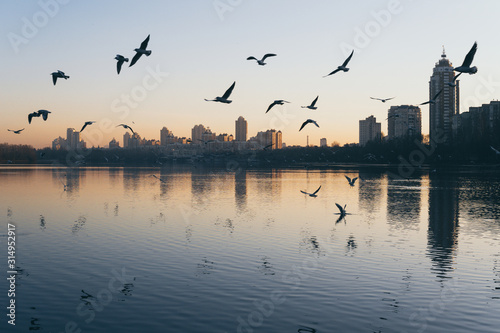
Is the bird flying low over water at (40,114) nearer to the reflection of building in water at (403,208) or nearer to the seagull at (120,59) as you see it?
the seagull at (120,59)

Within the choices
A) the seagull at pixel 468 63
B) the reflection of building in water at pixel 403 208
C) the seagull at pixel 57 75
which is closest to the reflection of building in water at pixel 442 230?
the reflection of building in water at pixel 403 208

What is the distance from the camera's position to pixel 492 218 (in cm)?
3959

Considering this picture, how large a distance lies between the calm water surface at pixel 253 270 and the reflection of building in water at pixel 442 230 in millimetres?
129

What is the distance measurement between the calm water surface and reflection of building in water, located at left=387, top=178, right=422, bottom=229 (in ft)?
1.21

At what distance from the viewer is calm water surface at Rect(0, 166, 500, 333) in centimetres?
1603

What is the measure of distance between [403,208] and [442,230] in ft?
40.3

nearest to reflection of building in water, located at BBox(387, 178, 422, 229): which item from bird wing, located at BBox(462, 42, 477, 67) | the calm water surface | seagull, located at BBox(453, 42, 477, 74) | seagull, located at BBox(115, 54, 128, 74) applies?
the calm water surface

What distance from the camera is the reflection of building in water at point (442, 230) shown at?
958 inches

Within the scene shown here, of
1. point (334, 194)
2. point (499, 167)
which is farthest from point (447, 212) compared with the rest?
point (499, 167)

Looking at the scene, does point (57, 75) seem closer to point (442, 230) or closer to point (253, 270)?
point (253, 270)

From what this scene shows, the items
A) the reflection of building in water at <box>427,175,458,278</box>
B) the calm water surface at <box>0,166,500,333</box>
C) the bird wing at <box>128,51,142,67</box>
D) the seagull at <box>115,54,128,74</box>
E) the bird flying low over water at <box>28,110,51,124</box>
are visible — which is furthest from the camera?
the reflection of building in water at <box>427,175,458,278</box>

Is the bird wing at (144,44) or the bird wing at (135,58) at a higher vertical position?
the bird wing at (144,44)

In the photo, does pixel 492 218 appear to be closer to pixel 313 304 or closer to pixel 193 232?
pixel 193 232

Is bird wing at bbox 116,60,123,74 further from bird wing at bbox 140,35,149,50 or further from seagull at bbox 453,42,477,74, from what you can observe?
seagull at bbox 453,42,477,74
